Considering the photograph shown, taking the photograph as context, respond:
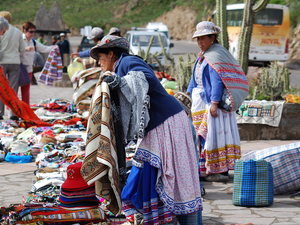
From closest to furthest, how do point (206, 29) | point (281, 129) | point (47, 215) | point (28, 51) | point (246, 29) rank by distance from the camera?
point (47, 215), point (206, 29), point (281, 129), point (28, 51), point (246, 29)

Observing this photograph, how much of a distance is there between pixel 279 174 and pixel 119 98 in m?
2.88

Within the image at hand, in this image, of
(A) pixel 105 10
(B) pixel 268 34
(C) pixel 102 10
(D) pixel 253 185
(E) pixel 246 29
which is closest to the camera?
(D) pixel 253 185

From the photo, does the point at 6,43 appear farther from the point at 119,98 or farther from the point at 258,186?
the point at 119,98

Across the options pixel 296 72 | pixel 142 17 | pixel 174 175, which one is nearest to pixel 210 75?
pixel 174 175

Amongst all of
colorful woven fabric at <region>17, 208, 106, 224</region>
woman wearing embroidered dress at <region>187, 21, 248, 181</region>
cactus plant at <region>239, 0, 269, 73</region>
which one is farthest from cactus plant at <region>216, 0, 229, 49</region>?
colorful woven fabric at <region>17, 208, 106, 224</region>

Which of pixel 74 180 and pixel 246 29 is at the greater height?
pixel 246 29

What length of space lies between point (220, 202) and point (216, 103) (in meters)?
1.22

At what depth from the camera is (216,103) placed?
7.84m

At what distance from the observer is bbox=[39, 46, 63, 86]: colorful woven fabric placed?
47.6 ft

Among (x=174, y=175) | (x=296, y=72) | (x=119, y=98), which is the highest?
(x=119, y=98)

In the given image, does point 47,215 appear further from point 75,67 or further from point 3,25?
point 75,67

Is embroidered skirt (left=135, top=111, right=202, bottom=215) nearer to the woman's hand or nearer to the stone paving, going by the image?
the stone paving

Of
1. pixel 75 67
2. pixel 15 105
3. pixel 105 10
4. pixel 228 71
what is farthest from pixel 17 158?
pixel 105 10

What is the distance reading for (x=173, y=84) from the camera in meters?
13.2
